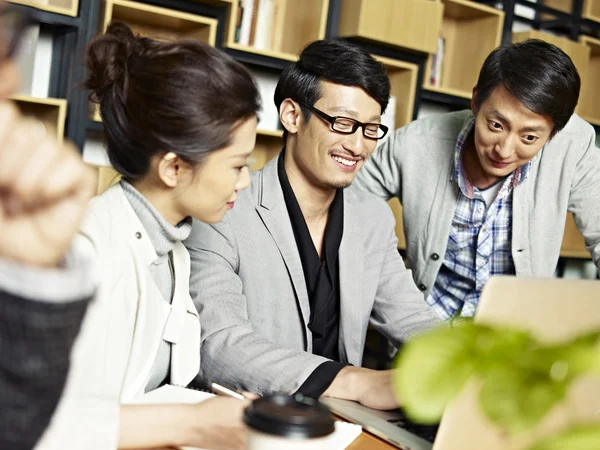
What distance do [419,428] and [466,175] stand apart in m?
1.37

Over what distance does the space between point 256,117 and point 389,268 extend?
0.71 metres

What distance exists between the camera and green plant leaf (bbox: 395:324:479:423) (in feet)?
1.34

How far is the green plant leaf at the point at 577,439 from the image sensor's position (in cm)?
37

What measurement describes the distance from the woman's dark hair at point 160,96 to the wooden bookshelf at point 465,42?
2.72 metres

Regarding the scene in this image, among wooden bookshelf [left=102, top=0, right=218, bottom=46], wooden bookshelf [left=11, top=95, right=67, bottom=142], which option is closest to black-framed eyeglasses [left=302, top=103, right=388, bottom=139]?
wooden bookshelf [left=102, top=0, right=218, bottom=46]

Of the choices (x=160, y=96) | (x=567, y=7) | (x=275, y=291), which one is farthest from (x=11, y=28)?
(x=567, y=7)

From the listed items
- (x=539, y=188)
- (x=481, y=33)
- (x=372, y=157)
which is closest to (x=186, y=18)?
(x=372, y=157)

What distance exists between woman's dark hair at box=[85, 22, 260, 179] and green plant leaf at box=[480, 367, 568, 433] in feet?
3.15

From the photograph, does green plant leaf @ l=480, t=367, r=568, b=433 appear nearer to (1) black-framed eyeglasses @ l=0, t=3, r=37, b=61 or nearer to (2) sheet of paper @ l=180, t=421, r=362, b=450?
(1) black-framed eyeglasses @ l=0, t=3, r=37, b=61

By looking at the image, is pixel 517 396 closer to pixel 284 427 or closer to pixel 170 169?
pixel 284 427

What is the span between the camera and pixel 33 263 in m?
0.67

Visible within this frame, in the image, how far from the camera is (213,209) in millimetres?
1389

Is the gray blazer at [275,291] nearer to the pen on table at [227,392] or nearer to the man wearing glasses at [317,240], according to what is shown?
the man wearing glasses at [317,240]

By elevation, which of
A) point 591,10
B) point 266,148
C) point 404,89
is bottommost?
point 266,148
